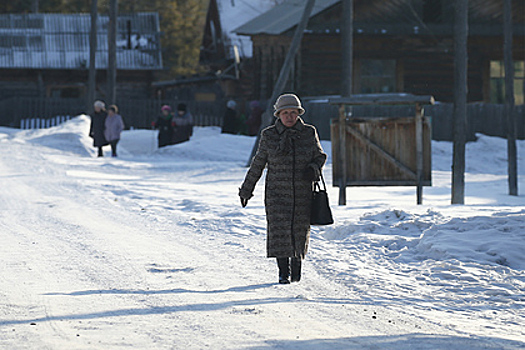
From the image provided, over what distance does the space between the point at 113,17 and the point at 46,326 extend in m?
29.0

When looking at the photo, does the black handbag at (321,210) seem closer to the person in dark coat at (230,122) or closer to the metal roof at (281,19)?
the person in dark coat at (230,122)

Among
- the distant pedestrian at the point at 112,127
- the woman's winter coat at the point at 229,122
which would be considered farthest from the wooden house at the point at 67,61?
the distant pedestrian at the point at 112,127

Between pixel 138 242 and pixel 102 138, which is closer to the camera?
pixel 138 242

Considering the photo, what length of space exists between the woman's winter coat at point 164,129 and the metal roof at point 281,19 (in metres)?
7.22

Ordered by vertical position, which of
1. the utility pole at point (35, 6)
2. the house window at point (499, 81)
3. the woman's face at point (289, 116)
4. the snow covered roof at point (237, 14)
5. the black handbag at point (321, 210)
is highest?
the utility pole at point (35, 6)

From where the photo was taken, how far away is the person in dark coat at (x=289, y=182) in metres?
7.77

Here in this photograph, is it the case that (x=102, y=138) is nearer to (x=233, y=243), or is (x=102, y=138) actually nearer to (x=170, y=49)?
(x=233, y=243)

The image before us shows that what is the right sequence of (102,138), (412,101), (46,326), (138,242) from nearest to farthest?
(46,326), (138,242), (412,101), (102,138)

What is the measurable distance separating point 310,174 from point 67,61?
40431mm

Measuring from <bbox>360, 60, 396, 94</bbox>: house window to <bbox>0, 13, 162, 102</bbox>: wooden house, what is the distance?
571 inches

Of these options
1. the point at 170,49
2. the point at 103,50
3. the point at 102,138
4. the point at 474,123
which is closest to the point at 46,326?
the point at 102,138

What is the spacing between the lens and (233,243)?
10.1 m

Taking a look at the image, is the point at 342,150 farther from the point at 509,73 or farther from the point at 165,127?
the point at 165,127

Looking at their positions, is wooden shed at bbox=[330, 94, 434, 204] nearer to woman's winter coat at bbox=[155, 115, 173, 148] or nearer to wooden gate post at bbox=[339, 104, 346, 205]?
wooden gate post at bbox=[339, 104, 346, 205]
